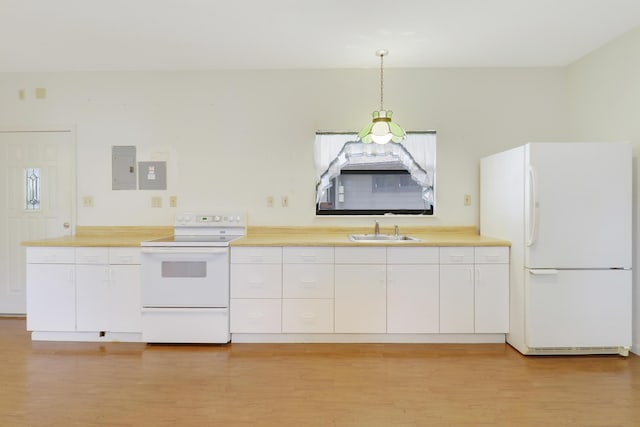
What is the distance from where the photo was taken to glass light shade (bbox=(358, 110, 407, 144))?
3047mm

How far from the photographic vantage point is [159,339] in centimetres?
289

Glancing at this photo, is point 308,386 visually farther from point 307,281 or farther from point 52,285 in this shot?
point 52,285

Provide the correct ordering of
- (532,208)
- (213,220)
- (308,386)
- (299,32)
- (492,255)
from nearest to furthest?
1. (308,386)
2. (532,208)
3. (299,32)
4. (492,255)
5. (213,220)

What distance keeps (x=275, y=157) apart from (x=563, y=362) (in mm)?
2834

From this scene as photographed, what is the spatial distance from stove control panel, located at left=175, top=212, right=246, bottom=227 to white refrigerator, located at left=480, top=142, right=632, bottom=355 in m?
2.38

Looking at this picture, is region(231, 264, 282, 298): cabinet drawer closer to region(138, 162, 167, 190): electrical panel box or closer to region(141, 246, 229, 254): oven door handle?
region(141, 246, 229, 254): oven door handle

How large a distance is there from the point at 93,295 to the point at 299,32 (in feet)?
8.65

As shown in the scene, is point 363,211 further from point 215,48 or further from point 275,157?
point 215,48

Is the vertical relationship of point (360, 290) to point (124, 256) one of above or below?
below

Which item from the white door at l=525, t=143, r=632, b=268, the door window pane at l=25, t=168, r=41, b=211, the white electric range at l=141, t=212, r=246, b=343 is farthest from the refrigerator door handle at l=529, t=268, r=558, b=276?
the door window pane at l=25, t=168, r=41, b=211

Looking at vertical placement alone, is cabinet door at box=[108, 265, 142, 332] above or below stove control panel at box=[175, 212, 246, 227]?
below

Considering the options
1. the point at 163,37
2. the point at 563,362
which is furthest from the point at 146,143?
the point at 563,362

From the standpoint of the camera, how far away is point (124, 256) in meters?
2.95

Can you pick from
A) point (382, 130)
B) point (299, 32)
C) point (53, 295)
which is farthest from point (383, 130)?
point (53, 295)
